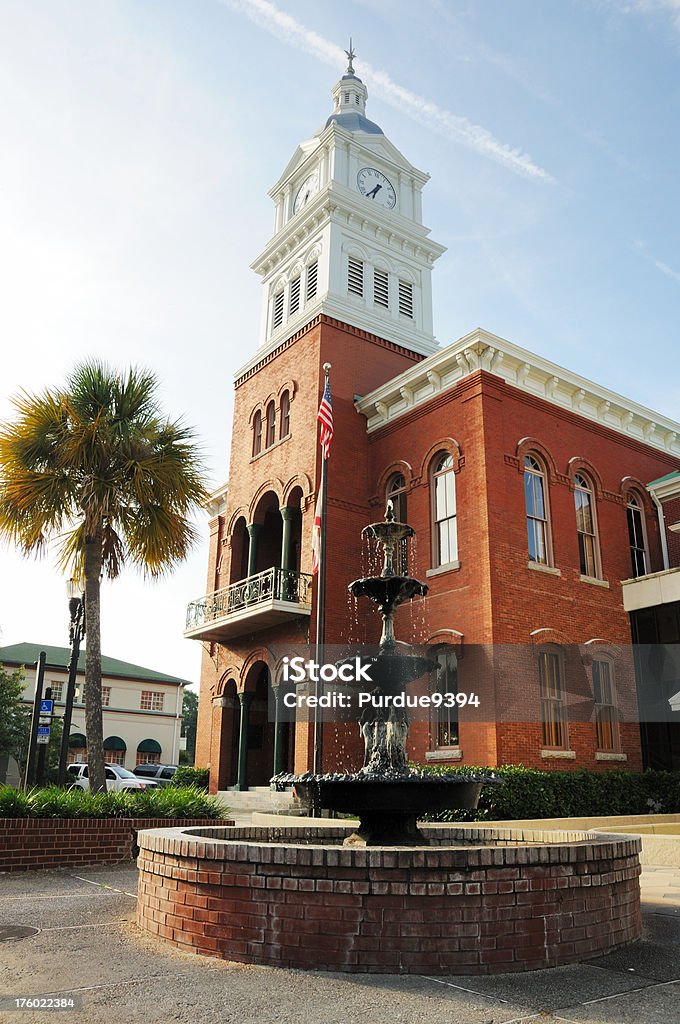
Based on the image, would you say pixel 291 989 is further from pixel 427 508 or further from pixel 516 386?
→ pixel 516 386

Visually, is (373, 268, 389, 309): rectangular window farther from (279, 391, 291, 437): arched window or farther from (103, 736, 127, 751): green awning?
(103, 736, 127, 751): green awning

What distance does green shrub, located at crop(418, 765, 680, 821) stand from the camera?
15703 mm

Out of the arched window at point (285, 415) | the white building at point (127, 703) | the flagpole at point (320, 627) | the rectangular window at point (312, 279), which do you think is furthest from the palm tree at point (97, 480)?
the white building at point (127, 703)

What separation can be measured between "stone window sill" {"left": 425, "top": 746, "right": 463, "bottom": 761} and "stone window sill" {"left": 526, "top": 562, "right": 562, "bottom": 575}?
453cm

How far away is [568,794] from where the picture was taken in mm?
16859

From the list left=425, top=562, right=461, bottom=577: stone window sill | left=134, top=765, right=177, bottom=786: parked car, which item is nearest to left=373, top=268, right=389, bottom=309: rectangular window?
left=425, top=562, right=461, bottom=577: stone window sill

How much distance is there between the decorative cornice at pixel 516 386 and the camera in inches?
789

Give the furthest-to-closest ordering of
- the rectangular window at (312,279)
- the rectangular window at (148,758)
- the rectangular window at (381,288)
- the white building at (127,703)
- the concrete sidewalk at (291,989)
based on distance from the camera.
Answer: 1. the rectangular window at (148,758)
2. the white building at (127,703)
3. the rectangular window at (381,288)
4. the rectangular window at (312,279)
5. the concrete sidewalk at (291,989)

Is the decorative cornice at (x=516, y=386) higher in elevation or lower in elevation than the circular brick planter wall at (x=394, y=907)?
higher

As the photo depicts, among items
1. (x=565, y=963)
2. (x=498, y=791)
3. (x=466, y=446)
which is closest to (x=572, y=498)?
(x=466, y=446)

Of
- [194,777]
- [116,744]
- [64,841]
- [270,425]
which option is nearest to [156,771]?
[194,777]

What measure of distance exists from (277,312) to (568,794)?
18.5 metres

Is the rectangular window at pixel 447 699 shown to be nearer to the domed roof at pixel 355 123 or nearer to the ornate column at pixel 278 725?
the ornate column at pixel 278 725

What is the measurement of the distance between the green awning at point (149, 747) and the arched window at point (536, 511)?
44.0 m
